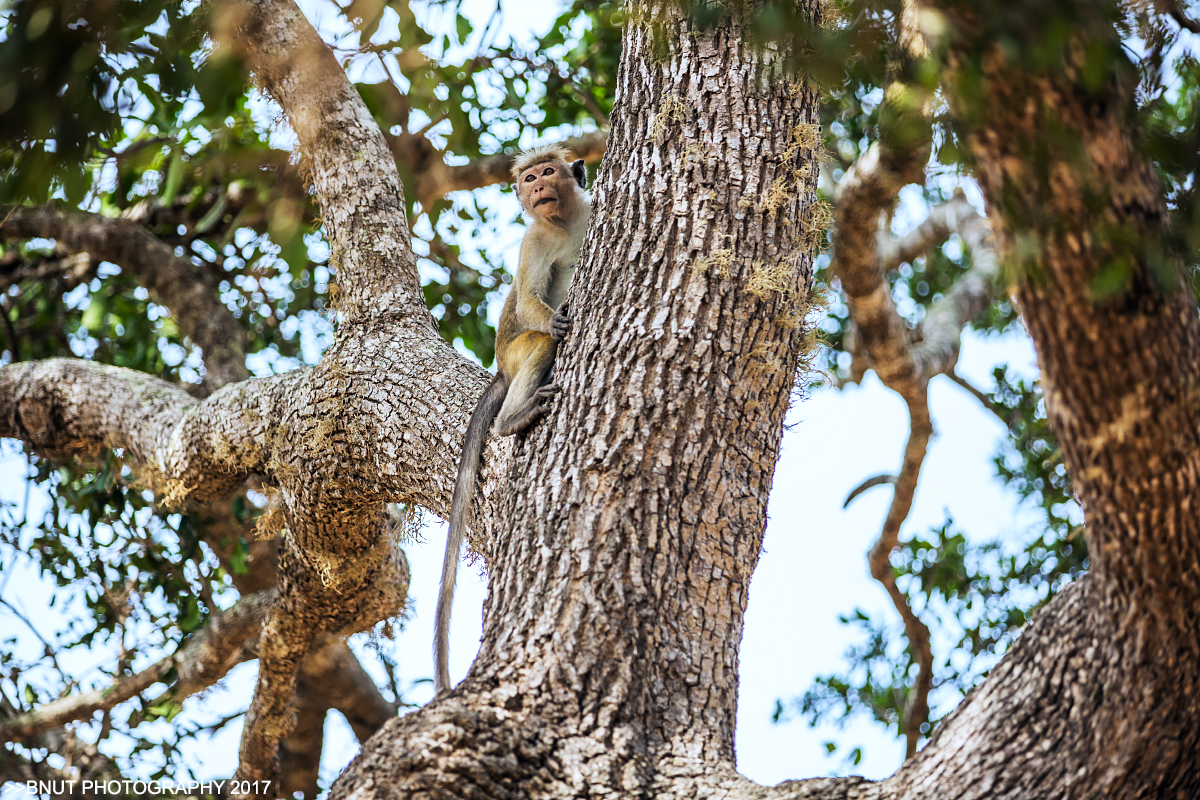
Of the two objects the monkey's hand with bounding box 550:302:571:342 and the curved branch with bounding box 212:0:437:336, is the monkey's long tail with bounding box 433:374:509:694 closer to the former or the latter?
the monkey's hand with bounding box 550:302:571:342

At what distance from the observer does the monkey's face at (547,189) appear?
219 inches

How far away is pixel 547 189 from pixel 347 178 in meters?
1.27

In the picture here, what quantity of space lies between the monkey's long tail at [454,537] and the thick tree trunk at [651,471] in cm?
34

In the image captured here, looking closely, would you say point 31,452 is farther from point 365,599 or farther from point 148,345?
point 365,599

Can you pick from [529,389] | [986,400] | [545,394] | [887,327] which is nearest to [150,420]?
[529,389]

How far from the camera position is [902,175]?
518 cm

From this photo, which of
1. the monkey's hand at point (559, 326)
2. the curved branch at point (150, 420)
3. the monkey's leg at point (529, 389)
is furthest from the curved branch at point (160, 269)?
the monkey's hand at point (559, 326)

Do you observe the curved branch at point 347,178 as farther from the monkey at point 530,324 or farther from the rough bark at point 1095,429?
the rough bark at point 1095,429

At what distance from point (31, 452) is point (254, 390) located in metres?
2.29

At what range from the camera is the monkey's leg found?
330cm

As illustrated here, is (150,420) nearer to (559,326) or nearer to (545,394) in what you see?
(559,326)

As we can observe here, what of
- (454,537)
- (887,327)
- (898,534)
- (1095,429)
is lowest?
(1095,429)

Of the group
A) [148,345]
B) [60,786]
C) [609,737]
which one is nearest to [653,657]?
[609,737]

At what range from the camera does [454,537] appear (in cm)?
347
